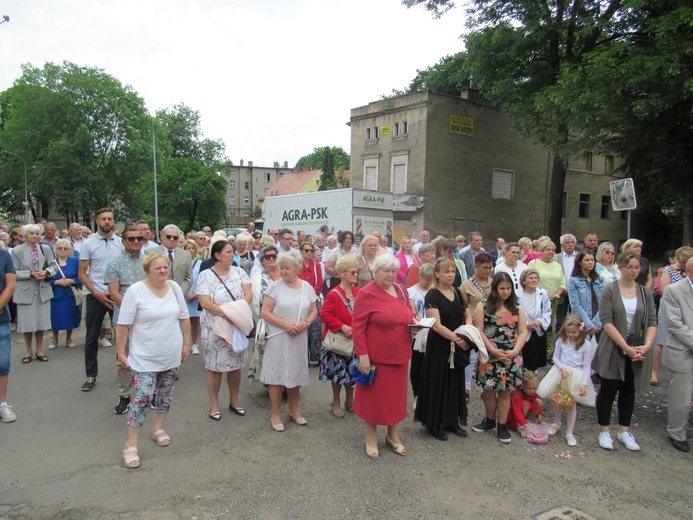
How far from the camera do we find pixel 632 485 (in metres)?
3.62

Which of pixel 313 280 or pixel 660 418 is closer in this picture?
pixel 660 418

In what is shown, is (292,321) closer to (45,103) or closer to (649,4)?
(649,4)

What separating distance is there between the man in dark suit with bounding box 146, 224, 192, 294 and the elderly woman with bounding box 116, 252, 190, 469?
276 centimetres

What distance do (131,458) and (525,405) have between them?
377cm

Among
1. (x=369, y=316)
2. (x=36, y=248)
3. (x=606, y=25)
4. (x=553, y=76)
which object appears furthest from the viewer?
(x=553, y=76)

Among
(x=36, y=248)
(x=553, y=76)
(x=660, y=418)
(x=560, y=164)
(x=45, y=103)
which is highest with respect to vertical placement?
(x=45, y=103)

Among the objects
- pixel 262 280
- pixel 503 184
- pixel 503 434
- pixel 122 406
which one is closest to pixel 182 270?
pixel 262 280

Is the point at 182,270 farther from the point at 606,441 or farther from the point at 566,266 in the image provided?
the point at 566,266

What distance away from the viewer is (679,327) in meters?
4.27

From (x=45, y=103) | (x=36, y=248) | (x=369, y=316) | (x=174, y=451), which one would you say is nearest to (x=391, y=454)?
(x=369, y=316)

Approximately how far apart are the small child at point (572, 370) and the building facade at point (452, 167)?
16763mm

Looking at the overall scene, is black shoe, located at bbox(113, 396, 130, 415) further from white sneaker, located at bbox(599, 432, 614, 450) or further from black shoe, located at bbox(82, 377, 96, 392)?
white sneaker, located at bbox(599, 432, 614, 450)

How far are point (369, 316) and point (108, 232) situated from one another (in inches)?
144

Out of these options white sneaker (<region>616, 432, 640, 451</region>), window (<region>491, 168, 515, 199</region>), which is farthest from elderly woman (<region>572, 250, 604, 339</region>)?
window (<region>491, 168, 515, 199</region>)
